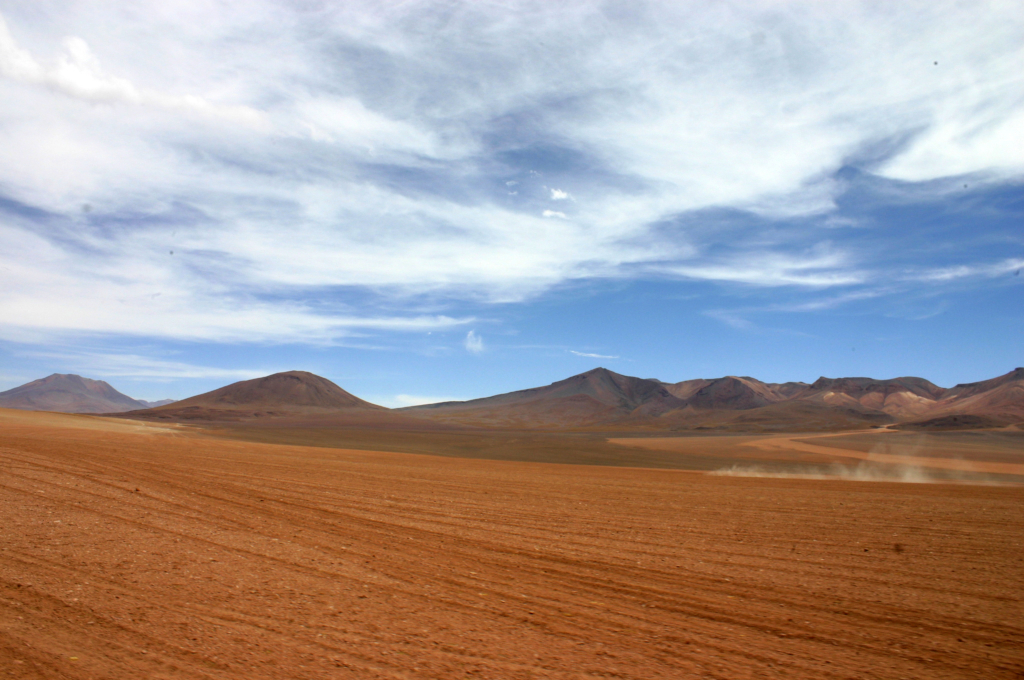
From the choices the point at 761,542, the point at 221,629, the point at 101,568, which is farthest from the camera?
the point at 761,542

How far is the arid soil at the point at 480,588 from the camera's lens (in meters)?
5.67

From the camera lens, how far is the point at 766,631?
6637 millimetres

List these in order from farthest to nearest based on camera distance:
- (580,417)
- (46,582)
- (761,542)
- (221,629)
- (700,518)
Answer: (580,417)
(700,518)
(761,542)
(46,582)
(221,629)

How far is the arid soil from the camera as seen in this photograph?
223 inches

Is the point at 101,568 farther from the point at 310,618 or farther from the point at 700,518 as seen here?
the point at 700,518

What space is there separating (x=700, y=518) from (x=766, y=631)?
24.9 feet

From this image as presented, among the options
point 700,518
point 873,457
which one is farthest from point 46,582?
point 873,457

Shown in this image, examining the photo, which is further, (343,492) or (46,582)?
(343,492)

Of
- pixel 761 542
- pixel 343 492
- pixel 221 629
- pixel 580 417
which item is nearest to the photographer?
pixel 221 629

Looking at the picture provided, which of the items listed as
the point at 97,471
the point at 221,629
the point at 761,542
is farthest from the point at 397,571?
the point at 97,471

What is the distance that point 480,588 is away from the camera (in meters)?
7.88

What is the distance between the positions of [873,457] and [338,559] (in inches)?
1802

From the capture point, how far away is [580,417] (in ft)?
645

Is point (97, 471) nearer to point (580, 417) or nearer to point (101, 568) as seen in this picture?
point (101, 568)
